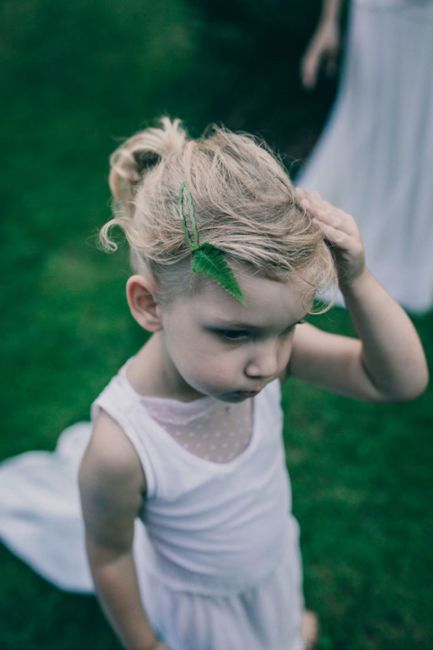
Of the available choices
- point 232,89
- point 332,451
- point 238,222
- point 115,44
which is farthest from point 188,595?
point 115,44

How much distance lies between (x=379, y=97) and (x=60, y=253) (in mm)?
2522

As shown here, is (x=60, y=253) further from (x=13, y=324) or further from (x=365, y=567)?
(x=365, y=567)

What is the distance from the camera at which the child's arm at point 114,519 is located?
147 cm

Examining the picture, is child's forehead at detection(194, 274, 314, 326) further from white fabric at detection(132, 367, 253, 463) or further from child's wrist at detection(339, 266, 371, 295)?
white fabric at detection(132, 367, 253, 463)

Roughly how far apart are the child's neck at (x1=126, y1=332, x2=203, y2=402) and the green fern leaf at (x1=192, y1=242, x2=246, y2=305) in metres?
0.41

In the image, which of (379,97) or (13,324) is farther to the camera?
(13,324)

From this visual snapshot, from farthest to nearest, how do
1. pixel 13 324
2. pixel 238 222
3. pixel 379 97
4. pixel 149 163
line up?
1. pixel 13 324
2. pixel 379 97
3. pixel 149 163
4. pixel 238 222

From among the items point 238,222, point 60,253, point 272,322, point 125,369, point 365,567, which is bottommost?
point 365,567

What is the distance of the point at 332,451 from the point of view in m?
3.21

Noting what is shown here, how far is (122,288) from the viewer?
4.37 metres

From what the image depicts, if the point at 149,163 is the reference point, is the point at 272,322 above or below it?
below

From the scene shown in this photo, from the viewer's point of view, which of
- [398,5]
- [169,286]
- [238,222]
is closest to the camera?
[238,222]

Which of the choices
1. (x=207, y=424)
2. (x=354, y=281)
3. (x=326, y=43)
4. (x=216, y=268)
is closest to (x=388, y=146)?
(x=326, y=43)

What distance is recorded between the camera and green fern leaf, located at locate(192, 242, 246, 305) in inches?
46.9
